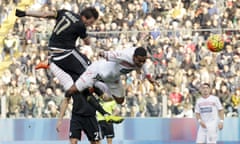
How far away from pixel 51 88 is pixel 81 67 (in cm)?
1084

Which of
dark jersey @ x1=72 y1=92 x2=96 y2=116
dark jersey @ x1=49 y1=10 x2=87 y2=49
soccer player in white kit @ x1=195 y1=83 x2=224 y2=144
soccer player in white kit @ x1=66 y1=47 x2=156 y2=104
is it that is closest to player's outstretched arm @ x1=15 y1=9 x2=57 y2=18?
dark jersey @ x1=49 y1=10 x2=87 y2=49

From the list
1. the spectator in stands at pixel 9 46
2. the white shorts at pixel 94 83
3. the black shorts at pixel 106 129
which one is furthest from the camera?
the spectator in stands at pixel 9 46

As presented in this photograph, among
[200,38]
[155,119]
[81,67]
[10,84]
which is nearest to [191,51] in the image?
[200,38]

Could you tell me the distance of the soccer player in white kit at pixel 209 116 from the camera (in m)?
26.7

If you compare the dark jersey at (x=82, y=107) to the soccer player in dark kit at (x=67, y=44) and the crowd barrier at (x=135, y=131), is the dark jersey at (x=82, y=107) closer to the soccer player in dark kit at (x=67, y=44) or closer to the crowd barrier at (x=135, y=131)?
the soccer player in dark kit at (x=67, y=44)

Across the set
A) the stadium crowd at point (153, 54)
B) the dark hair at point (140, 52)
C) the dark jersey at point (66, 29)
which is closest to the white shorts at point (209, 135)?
the stadium crowd at point (153, 54)

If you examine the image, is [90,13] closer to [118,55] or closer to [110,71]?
[118,55]

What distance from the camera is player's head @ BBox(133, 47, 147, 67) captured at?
19484 mm

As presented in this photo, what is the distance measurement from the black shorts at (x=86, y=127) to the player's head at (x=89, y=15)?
→ 8.57 ft

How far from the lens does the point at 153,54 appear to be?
33000 millimetres

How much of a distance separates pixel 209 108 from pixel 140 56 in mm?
7625

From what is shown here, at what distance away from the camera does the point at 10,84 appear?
1287 inches

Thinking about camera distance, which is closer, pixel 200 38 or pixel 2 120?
pixel 2 120

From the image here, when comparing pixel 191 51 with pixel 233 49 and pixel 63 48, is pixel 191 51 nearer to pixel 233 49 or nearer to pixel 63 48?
pixel 233 49
